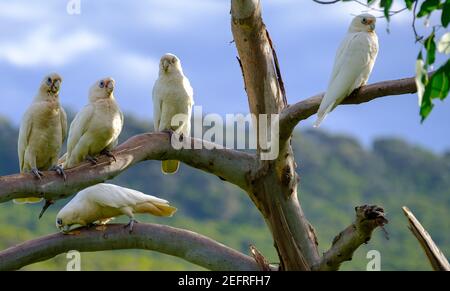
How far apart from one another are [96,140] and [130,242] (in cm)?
85

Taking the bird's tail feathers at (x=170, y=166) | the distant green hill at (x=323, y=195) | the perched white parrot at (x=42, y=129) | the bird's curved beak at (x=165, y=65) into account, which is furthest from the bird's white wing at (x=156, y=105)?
the distant green hill at (x=323, y=195)

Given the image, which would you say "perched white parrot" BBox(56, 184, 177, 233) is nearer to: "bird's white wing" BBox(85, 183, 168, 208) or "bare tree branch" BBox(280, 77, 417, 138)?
"bird's white wing" BBox(85, 183, 168, 208)

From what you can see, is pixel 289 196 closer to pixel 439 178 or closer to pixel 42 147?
pixel 42 147

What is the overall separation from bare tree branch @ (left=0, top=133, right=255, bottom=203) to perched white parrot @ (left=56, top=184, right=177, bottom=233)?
1.28 feet

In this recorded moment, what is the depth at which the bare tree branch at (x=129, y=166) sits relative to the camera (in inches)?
227

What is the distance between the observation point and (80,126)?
6.65 m

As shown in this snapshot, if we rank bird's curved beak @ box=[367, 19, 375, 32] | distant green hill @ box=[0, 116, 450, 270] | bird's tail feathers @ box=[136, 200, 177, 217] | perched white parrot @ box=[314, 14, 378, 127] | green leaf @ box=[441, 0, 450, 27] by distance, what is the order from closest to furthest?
1. green leaf @ box=[441, 0, 450, 27]
2. perched white parrot @ box=[314, 14, 378, 127]
3. bird's tail feathers @ box=[136, 200, 177, 217]
4. bird's curved beak @ box=[367, 19, 375, 32]
5. distant green hill @ box=[0, 116, 450, 270]

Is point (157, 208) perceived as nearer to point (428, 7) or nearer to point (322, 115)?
point (322, 115)

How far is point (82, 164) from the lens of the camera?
20.3ft

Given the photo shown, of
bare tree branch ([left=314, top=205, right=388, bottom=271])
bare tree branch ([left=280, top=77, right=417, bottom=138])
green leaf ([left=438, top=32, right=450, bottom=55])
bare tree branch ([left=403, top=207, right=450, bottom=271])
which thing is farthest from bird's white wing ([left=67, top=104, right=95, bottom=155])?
green leaf ([left=438, top=32, right=450, bottom=55])

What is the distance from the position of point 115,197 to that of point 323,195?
44.7 metres
